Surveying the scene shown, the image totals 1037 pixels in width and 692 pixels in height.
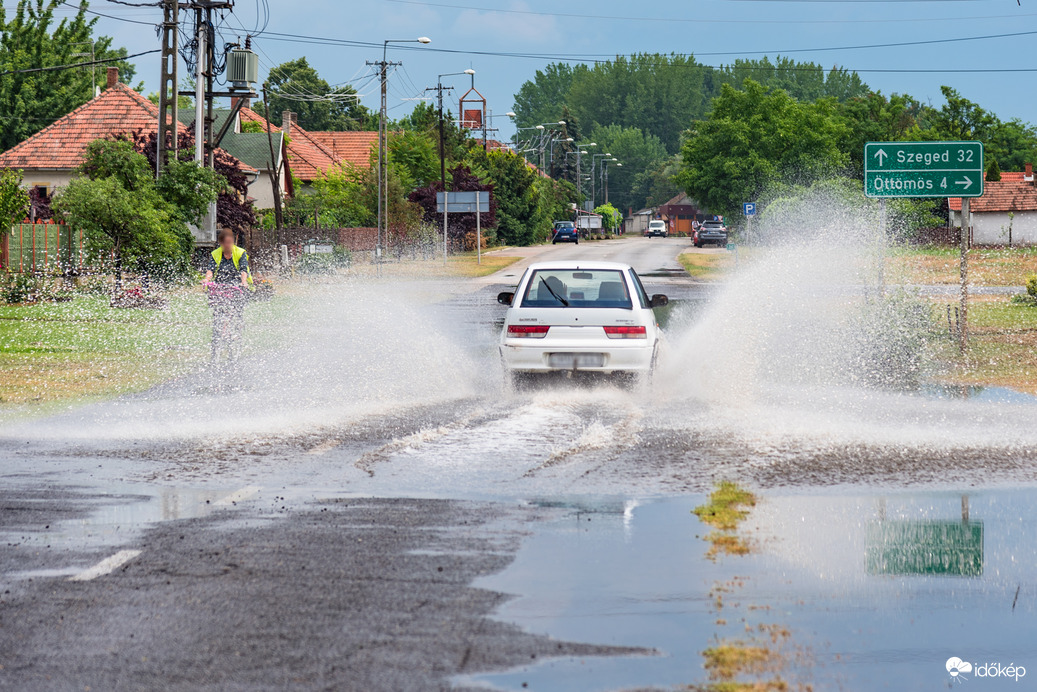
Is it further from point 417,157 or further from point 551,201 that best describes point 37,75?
point 551,201

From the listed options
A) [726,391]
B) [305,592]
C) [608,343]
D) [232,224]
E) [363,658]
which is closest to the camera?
[363,658]

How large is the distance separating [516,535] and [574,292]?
23.6 ft

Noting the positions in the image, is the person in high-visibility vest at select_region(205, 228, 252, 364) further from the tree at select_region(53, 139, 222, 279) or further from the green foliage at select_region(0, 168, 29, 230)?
the green foliage at select_region(0, 168, 29, 230)

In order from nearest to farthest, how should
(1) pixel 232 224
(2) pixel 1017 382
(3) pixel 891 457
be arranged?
(3) pixel 891 457
(2) pixel 1017 382
(1) pixel 232 224

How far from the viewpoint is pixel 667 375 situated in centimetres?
1502

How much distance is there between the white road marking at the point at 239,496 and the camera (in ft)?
26.8

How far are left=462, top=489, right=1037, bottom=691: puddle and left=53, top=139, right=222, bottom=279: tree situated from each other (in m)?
24.6

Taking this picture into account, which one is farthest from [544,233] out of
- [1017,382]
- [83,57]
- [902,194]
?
[1017,382]

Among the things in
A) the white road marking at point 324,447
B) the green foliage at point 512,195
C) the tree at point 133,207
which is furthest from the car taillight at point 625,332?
the green foliage at point 512,195

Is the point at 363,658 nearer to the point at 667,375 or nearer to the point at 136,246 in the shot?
the point at 667,375

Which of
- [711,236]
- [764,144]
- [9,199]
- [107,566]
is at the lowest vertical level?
[107,566]

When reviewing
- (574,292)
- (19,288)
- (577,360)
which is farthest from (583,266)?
(19,288)

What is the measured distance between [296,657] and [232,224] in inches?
1693

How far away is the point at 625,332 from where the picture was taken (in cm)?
1337
